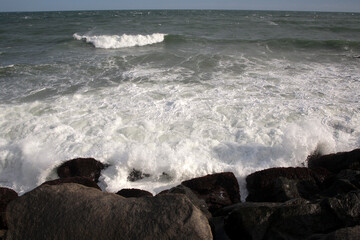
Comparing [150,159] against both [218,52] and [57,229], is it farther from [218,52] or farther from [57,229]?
[218,52]

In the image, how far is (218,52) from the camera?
13.0 meters

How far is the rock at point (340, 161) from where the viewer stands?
4.09 metres

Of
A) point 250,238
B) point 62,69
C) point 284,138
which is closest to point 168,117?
point 284,138

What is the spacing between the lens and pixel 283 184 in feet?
11.2

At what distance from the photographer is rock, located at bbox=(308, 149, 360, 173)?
13.4 feet

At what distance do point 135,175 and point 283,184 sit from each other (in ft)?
7.76

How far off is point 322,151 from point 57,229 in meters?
4.55

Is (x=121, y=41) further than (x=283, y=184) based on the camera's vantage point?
Yes

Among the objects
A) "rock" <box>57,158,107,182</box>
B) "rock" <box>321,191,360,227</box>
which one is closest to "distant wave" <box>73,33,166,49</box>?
"rock" <box>57,158,107,182</box>

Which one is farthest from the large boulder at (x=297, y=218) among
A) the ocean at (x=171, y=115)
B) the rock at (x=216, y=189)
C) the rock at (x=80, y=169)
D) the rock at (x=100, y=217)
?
the rock at (x=80, y=169)

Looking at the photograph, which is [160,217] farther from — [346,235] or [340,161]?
[340,161]

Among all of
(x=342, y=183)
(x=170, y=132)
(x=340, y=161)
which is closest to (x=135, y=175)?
(x=170, y=132)

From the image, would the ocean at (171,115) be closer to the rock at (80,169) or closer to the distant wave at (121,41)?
the rock at (80,169)

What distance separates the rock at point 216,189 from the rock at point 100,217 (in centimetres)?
123
